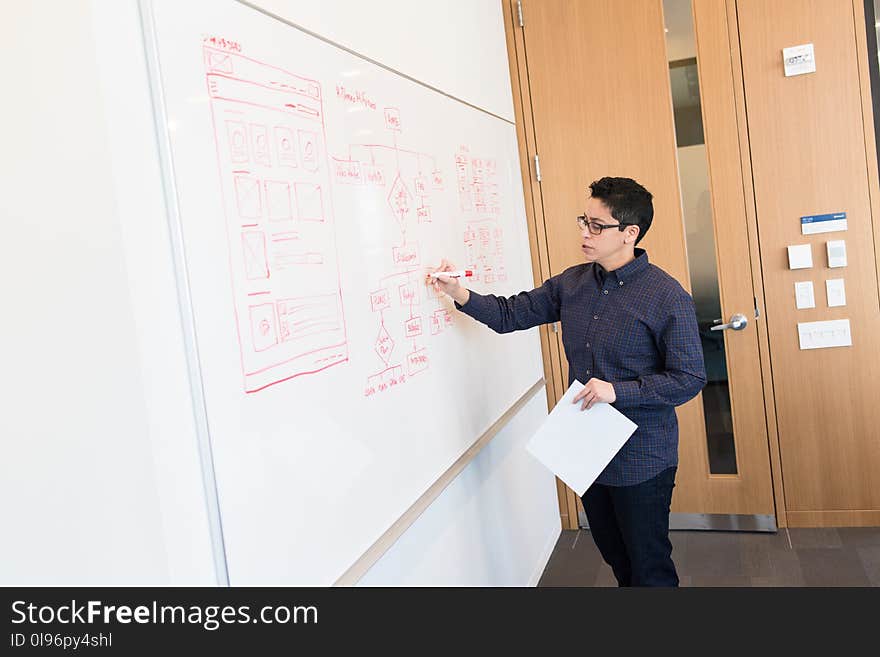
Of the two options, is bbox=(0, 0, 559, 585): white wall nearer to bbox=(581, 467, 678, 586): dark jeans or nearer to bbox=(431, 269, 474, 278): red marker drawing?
bbox=(431, 269, 474, 278): red marker drawing

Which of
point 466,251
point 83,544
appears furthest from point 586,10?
point 83,544

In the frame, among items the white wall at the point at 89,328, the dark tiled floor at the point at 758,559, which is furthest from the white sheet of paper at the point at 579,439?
the white wall at the point at 89,328

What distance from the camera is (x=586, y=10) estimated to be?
3.58 meters

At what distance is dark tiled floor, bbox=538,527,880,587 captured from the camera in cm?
303

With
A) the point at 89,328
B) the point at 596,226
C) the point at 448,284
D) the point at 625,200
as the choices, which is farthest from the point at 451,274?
the point at 89,328

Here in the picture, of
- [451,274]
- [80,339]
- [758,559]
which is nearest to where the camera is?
[80,339]

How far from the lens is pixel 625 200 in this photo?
7.56 ft

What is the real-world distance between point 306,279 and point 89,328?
535 millimetres

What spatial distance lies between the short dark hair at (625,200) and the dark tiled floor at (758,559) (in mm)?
1616

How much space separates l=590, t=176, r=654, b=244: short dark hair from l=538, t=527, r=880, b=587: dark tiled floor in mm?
1616

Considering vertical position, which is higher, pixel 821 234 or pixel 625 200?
pixel 625 200

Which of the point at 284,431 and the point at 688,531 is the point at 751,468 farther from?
the point at 284,431

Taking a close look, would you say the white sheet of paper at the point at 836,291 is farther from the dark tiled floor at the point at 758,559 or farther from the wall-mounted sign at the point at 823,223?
the dark tiled floor at the point at 758,559

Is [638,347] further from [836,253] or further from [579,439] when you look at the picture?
[836,253]
